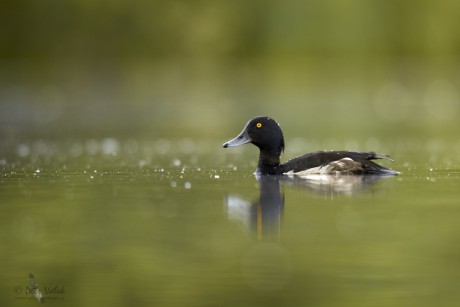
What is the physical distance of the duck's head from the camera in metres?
13.7

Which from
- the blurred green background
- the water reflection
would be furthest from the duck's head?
the blurred green background

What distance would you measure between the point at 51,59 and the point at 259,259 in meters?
53.1

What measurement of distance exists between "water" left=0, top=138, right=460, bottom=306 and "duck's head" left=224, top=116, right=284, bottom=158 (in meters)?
0.43

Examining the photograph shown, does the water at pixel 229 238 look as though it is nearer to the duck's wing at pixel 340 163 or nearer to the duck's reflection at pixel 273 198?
the duck's reflection at pixel 273 198

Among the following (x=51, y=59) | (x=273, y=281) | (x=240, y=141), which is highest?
(x=51, y=59)

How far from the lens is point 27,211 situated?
1016 centimetres

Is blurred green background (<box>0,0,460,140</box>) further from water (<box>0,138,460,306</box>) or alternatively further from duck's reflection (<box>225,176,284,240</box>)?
duck's reflection (<box>225,176,284,240</box>)

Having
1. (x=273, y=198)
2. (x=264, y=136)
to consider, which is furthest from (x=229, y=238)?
(x=264, y=136)

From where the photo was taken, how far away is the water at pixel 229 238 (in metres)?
6.82

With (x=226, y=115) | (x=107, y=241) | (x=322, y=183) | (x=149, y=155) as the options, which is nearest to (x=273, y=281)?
(x=107, y=241)

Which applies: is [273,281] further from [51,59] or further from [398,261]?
[51,59]

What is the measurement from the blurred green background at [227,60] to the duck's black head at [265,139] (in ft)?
49.2

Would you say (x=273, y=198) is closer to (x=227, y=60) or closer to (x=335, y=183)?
(x=335, y=183)

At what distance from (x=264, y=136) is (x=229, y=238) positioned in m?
5.41
